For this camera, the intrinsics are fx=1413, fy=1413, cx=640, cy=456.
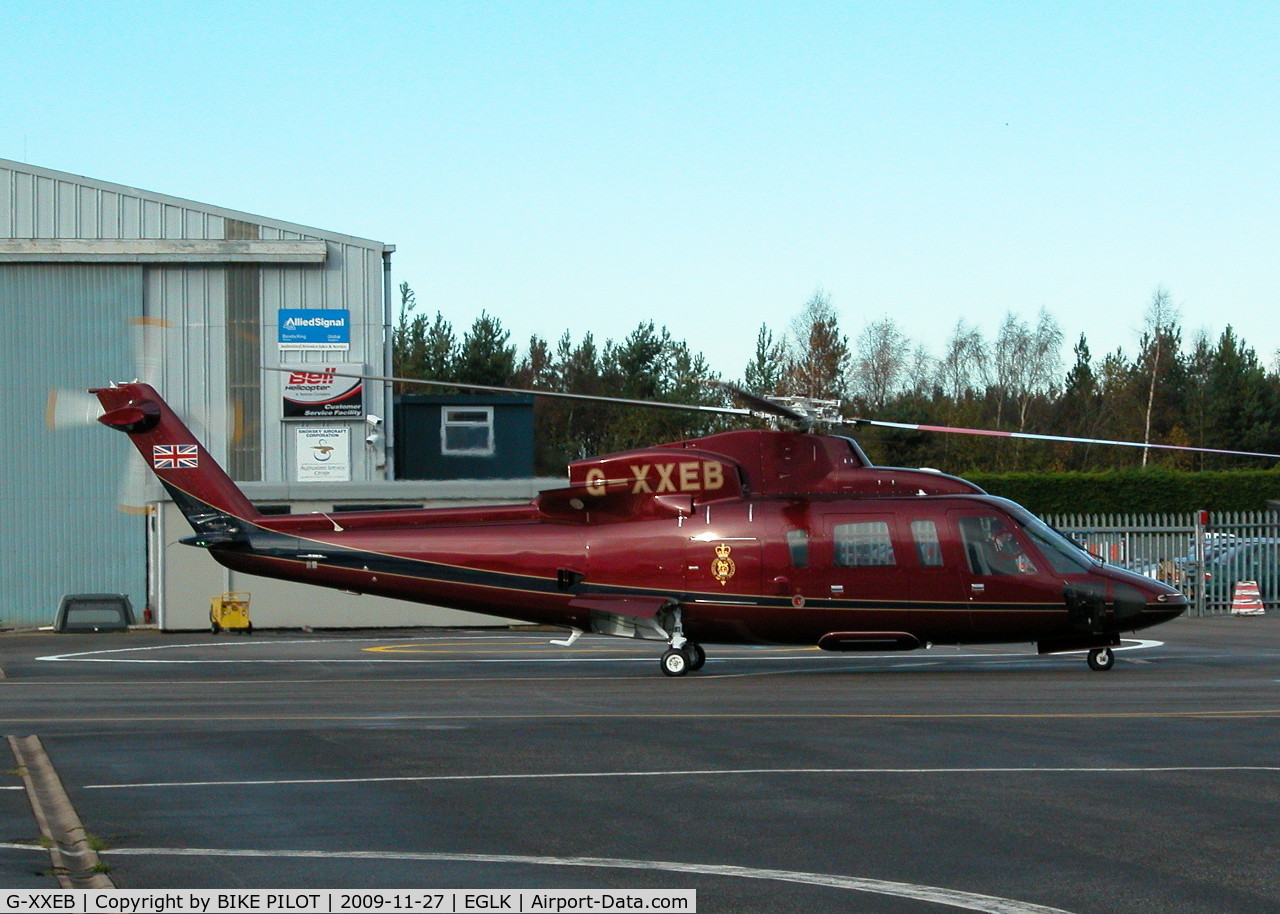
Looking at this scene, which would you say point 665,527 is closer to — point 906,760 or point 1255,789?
point 906,760

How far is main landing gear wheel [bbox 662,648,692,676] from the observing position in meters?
19.2

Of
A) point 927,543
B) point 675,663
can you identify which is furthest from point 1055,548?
point 675,663

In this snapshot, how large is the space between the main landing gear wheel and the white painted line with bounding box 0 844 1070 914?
1158cm

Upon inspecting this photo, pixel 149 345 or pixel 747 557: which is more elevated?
pixel 149 345

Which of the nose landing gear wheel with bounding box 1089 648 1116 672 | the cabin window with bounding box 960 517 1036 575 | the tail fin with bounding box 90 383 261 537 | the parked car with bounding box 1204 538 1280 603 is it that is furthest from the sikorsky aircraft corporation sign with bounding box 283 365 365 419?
the parked car with bounding box 1204 538 1280 603

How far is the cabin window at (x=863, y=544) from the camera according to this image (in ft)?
62.1

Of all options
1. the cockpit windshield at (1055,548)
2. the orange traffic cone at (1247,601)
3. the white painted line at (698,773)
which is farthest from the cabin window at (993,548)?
the orange traffic cone at (1247,601)

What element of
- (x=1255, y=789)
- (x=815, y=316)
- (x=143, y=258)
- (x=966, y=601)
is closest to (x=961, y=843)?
(x=1255, y=789)

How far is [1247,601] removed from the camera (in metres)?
32.3

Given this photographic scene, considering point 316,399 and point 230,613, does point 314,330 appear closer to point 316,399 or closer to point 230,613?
point 316,399

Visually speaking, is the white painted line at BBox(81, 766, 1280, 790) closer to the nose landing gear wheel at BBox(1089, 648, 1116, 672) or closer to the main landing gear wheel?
the main landing gear wheel

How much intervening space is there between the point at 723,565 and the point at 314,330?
18.6 metres

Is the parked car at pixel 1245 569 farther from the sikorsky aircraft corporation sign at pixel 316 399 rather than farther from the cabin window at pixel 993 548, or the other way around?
the sikorsky aircraft corporation sign at pixel 316 399

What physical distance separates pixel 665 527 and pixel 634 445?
1741 inches
